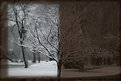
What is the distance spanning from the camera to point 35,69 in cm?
451

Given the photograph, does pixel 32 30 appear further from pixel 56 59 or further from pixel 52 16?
pixel 56 59

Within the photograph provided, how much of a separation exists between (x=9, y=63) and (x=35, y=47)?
0.77m

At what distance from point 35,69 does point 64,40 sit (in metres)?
1.00

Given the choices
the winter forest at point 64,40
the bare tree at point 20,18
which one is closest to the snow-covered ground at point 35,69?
the winter forest at point 64,40

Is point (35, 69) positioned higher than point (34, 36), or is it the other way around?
point (34, 36)

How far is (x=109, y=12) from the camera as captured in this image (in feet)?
15.6

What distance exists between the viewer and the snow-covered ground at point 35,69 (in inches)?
176

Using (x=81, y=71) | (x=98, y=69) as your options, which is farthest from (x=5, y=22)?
(x=98, y=69)

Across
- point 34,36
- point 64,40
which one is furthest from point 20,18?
point 64,40

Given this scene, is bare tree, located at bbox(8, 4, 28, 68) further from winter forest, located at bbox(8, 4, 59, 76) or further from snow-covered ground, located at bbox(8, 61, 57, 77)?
snow-covered ground, located at bbox(8, 61, 57, 77)

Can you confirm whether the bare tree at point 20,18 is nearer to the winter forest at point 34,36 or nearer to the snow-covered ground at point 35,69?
the winter forest at point 34,36

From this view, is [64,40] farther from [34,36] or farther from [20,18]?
[20,18]

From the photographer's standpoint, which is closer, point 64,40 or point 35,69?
point 64,40

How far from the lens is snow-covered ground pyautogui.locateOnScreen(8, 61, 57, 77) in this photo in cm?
446
